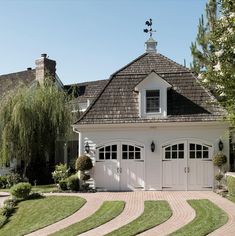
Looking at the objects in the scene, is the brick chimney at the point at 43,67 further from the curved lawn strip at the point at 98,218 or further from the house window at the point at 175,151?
the curved lawn strip at the point at 98,218

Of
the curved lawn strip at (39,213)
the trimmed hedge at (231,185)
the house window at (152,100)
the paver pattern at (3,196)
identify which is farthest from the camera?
the house window at (152,100)

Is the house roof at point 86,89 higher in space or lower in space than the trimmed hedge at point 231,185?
higher

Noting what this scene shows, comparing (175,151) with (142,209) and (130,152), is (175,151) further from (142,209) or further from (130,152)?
(142,209)

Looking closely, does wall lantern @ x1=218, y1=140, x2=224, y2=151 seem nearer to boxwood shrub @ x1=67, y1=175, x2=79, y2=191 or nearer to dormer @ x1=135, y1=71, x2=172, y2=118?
dormer @ x1=135, y1=71, x2=172, y2=118

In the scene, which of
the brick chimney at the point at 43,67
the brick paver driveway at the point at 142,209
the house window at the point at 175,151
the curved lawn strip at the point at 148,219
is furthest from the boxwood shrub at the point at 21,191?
the brick chimney at the point at 43,67

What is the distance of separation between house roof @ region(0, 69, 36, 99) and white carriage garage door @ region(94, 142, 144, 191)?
13226mm

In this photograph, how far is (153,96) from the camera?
21359mm

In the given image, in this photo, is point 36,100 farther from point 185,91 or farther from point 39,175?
point 185,91

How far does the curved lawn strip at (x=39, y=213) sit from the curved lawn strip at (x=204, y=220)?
4.52 metres

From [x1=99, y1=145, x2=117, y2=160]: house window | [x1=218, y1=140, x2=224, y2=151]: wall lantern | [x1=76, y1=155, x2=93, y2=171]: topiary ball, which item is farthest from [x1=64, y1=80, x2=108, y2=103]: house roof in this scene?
[x1=218, y1=140, x2=224, y2=151]: wall lantern

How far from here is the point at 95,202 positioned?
1730cm

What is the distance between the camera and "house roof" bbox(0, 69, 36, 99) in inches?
1283

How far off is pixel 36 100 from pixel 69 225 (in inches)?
555

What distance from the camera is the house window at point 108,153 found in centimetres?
2131
